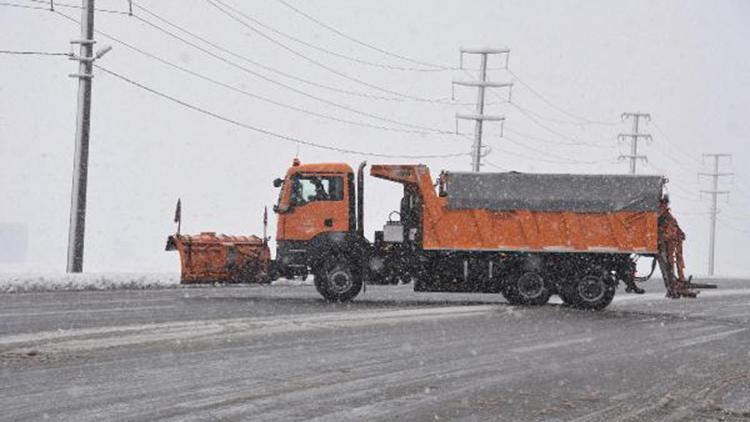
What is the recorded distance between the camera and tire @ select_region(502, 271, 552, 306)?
22.0 metres

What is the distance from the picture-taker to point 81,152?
28.3 metres

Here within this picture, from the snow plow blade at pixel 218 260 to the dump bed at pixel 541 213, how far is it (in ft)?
11.3

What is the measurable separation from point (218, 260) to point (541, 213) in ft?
22.2

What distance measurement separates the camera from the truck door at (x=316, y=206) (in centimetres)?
2231

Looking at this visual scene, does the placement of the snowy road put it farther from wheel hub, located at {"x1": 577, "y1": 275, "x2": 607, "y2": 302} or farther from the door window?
the door window

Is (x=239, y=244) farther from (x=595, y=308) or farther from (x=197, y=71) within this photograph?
(x=197, y=71)

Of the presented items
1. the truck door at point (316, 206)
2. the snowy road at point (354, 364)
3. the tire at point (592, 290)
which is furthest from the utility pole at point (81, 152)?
the tire at point (592, 290)

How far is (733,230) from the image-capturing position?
18850 centimetres

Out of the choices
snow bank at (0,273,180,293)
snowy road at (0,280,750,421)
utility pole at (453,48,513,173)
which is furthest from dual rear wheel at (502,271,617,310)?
utility pole at (453,48,513,173)

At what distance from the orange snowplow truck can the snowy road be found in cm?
229

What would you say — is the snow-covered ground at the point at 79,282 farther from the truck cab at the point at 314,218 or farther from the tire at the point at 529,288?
the tire at the point at 529,288

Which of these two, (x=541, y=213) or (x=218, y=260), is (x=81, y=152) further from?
(x=541, y=213)

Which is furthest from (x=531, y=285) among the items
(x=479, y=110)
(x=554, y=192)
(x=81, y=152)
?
(x=479, y=110)

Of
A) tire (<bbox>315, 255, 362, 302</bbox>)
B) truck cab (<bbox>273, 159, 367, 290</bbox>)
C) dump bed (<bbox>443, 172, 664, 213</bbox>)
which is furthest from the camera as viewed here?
truck cab (<bbox>273, 159, 367, 290</bbox>)
